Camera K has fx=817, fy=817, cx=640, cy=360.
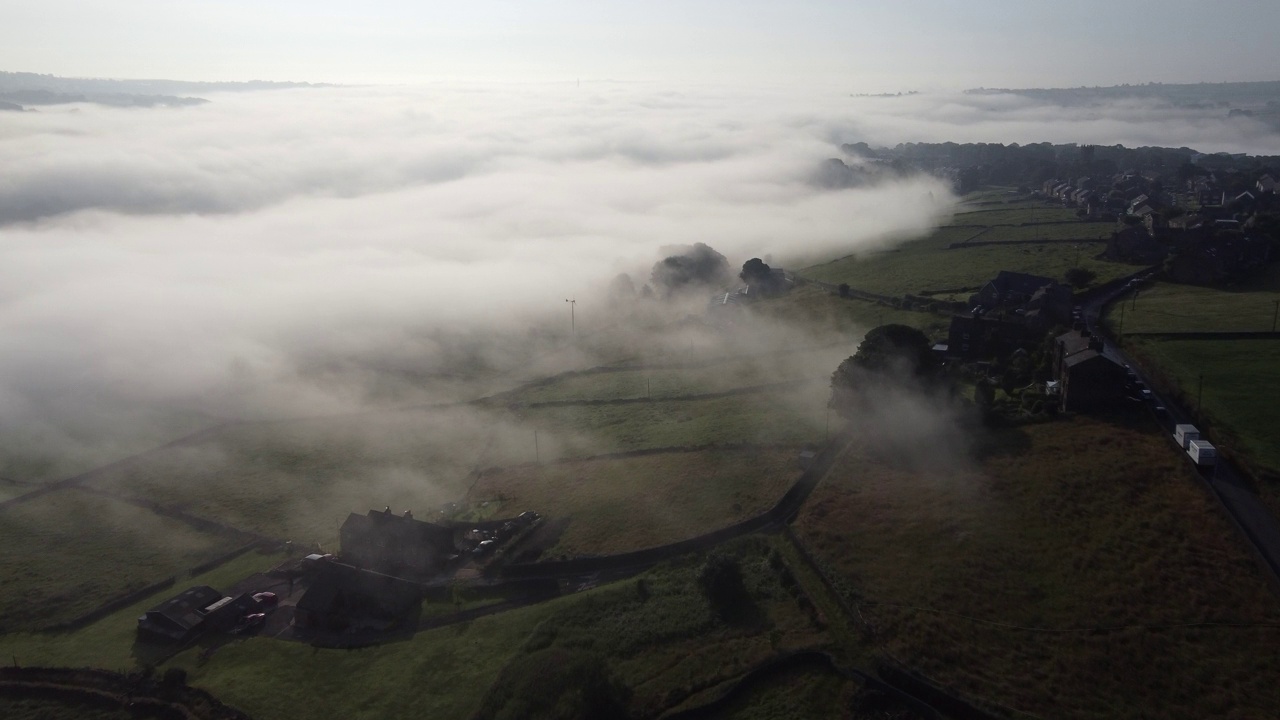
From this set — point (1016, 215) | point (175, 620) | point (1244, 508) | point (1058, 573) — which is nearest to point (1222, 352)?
point (1244, 508)

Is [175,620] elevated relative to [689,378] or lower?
lower

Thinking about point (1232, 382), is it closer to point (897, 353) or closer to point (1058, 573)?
point (897, 353)

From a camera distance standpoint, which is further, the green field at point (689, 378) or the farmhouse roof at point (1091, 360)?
the green field at point (689, 378)

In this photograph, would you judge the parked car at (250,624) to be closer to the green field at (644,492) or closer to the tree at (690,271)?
the green field at (644,492)

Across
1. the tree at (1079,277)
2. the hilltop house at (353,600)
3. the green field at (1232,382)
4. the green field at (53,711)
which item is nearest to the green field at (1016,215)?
the tree at (1079,277)

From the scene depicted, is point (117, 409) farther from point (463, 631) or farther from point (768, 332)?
point (768, 332)

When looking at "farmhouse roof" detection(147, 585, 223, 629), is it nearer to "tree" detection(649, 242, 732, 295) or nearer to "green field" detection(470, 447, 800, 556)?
"green field" detection(470, 447, 800, 556)
